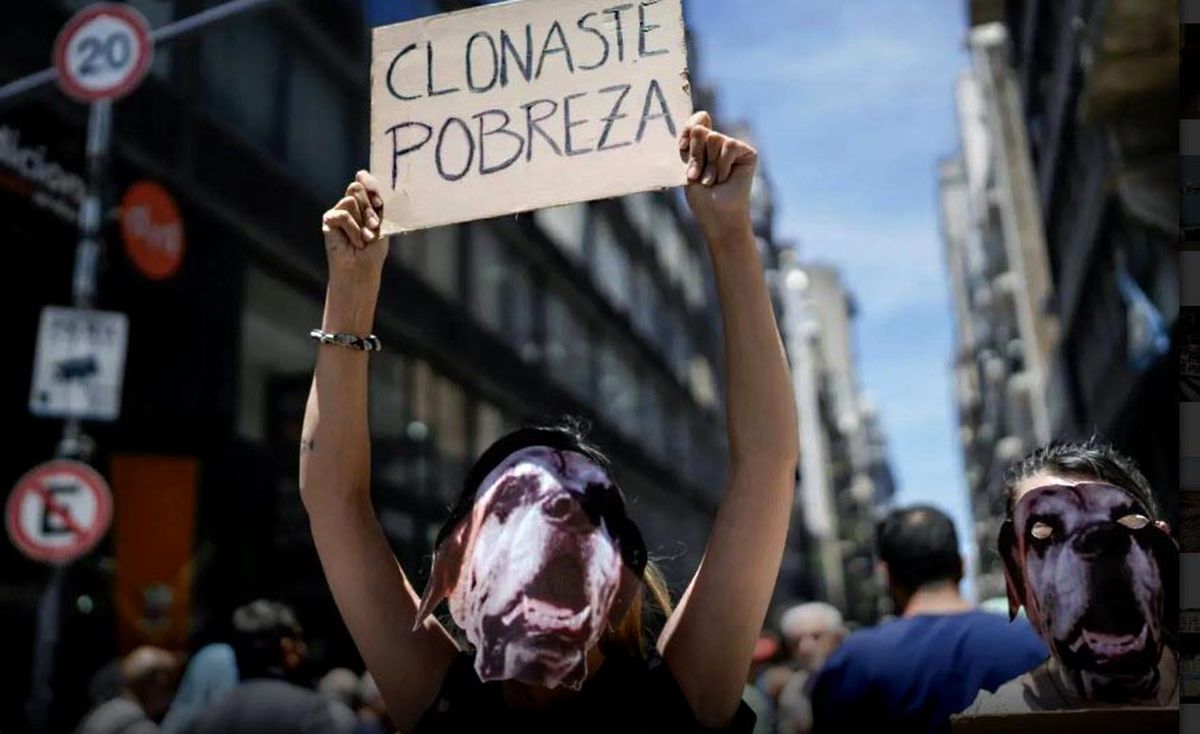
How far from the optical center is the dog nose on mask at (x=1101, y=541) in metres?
1.82

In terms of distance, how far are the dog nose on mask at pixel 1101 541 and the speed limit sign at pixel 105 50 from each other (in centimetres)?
768

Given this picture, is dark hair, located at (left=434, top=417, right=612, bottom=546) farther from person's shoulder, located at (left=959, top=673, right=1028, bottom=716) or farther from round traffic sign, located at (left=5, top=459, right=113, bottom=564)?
round traffic sign, located at (left=5, top=459, right=113, bottom=564)

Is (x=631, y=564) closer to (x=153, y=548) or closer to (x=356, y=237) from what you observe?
(x=356, y=237)

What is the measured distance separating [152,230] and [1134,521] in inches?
361

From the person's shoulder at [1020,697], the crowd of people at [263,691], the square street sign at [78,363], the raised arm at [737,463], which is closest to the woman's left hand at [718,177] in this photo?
the raised arm at [737,463]

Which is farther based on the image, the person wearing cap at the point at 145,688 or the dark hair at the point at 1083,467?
the person wearing cap at the point at 145,688

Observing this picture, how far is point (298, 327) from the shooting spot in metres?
12.3

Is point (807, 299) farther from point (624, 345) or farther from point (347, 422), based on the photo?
point (347, 422)

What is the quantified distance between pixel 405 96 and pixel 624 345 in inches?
999

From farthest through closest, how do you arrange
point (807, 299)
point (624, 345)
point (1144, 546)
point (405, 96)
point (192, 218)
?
point (807, 299) < point (624, 345) < point (192, 218) < point (405, 96) < point (1144, 546)

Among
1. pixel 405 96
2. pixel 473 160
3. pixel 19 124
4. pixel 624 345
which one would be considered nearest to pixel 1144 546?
pixel 473 160

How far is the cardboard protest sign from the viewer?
1976 millimetres

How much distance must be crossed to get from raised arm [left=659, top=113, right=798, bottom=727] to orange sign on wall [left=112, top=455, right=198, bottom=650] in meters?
8.21

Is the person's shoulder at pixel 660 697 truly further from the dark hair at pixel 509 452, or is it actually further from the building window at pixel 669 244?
the building window at pixel 669 244
